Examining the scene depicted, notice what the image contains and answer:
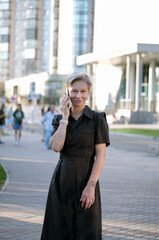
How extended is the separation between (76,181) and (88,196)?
159mm

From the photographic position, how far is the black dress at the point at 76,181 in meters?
3.62

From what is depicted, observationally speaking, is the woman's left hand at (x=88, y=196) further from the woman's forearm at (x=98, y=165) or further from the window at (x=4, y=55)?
the window at (x=4, y=55)

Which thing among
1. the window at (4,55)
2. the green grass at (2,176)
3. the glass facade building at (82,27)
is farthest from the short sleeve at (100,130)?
the window at (4,55)

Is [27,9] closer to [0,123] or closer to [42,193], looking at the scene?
[0,123]

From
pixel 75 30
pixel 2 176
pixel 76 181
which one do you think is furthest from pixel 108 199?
pixel 75 30

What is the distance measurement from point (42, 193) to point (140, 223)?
250 centimetres

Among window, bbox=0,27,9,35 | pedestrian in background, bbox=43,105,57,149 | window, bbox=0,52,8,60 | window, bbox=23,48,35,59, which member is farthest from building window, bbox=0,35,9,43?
pedestrian in background, bbox=43,105,57,149

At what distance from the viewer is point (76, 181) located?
3635mm

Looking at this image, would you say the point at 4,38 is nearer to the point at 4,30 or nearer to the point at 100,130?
the point at 4,30

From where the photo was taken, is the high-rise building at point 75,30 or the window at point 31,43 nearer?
the high-rise building at point 75,30

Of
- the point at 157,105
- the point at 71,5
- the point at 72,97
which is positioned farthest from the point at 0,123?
the point at 71,5

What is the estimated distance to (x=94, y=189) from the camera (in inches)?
142

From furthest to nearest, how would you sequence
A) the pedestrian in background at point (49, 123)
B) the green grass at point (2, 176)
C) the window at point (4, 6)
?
the window at point (4, 6) → the pedestrian in background at point (49, 123) → the green grass at point (2, 176)

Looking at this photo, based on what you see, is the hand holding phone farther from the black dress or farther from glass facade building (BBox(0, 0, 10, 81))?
glass facade building (BBox(0, 0, 10, 81))
